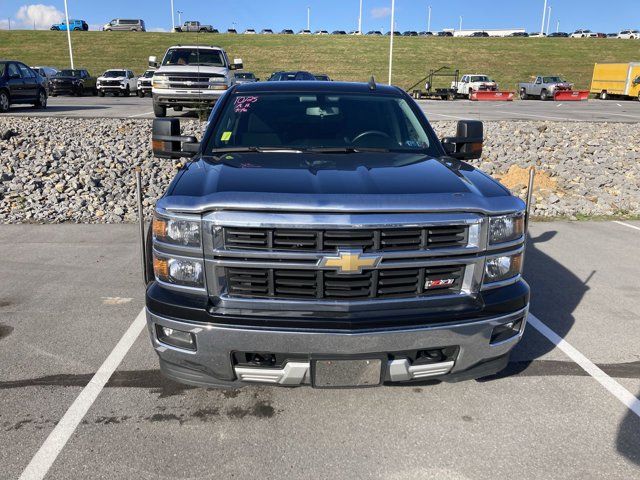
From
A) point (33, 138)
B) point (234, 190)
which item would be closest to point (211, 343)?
point (234, 190)

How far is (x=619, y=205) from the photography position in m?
9.36

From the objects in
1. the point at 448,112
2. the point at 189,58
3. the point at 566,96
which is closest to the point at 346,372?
the point at 189,58

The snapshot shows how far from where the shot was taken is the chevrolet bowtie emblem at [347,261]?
284cm

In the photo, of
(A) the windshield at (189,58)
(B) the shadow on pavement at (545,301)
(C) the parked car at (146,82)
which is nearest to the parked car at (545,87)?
(C) the parked car at (146,82)

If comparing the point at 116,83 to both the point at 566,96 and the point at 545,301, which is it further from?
the point at 545,301

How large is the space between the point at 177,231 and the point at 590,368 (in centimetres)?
293

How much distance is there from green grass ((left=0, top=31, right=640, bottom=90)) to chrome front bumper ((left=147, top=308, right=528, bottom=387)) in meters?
51.3

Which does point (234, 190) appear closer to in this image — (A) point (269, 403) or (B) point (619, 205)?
(A) point (269, 403)

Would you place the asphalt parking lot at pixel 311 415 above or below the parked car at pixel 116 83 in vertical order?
below

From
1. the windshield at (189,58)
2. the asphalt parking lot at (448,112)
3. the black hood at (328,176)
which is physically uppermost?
the windshield at (189,58)

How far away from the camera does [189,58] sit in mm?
16703

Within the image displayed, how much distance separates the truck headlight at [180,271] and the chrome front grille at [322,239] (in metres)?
0.22

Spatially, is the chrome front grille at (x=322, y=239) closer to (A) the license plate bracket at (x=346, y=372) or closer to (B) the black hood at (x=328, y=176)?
(B) the black hood at (x=328, y=176)

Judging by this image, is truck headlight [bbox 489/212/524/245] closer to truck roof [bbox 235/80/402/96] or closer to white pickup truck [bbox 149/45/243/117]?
truck roof [bbox 235/80/402/96]
